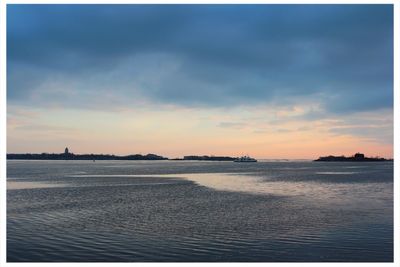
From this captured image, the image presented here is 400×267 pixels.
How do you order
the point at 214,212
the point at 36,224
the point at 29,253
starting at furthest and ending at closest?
the point at 214,212 < the point at 36,224 < the point at 29,253

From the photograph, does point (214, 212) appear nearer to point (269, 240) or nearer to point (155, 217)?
point (155, 217)

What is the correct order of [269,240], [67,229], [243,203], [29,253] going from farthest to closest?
[243,203] < [67,229] < [269,240] < [29,253]

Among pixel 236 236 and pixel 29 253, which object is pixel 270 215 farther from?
pixel 29 253

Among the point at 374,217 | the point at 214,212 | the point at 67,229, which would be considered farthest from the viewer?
the point at 214,212

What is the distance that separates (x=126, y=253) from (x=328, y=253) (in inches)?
347

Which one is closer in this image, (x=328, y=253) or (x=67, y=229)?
(x=328, y=253)

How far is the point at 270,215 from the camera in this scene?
86.3ft

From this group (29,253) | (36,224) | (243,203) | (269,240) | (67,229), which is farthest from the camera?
(243,203)

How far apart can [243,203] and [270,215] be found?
7.38 m

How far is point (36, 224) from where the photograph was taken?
2264 centimetres

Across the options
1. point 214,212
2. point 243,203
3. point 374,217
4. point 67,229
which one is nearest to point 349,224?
point 374,217

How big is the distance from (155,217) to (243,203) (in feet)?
34.6

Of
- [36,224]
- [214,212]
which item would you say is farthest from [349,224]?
[36,224]

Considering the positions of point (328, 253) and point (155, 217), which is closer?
point (328, 253)
